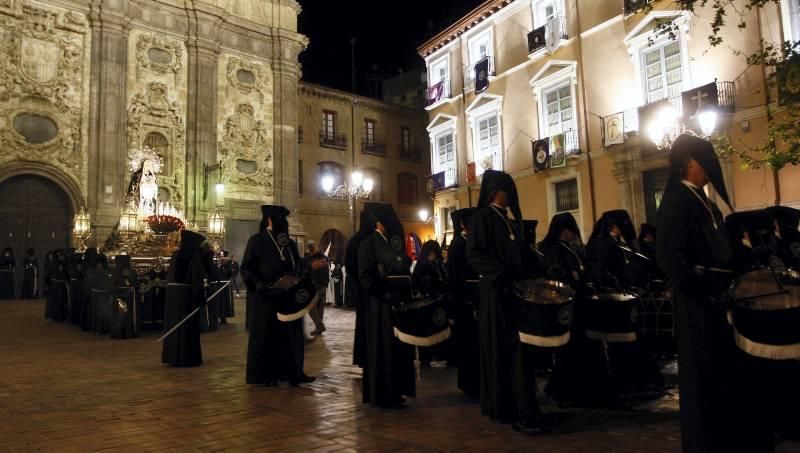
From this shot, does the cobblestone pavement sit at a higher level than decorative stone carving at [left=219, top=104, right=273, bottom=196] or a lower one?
lower

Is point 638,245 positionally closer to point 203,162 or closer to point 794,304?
point 794,304

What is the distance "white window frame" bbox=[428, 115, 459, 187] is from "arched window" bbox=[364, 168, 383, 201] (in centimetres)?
945

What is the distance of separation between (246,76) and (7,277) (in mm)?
13153

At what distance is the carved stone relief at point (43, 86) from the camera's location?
2122 cm

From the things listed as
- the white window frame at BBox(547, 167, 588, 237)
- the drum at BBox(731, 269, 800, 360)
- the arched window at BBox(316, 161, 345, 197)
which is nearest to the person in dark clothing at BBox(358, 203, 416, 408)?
the drum at BBox(731, 269, 800, 360)

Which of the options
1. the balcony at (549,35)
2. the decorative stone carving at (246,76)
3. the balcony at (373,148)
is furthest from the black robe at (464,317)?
the balcony at (373,148)

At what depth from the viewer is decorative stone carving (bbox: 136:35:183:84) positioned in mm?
24406

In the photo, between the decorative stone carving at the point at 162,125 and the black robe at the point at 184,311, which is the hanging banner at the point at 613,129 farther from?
the decorative stone carving at the point at 162,125

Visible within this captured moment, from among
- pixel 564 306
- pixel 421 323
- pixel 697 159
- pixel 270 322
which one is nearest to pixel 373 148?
pixel 270 322

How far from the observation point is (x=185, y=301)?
9023 millimetres

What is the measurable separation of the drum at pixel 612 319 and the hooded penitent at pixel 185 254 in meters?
6.25

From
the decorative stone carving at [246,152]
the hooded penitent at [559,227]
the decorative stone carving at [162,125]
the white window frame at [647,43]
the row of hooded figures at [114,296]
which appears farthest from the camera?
the decorative stone carving at [246,152]

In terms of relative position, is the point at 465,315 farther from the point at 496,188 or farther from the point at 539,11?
the point at 539,11

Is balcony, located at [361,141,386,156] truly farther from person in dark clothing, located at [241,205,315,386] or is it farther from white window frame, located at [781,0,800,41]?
person in dark clothing, located at [241,205,315,386]
